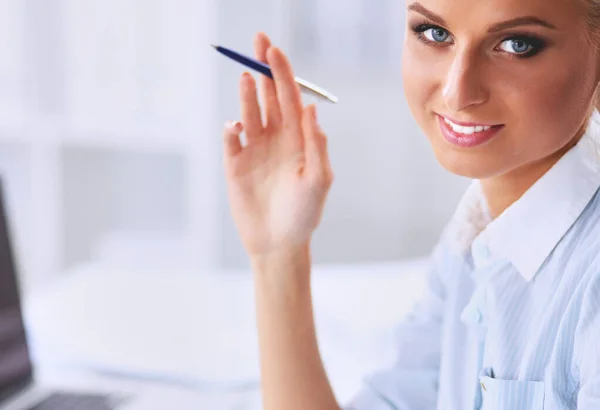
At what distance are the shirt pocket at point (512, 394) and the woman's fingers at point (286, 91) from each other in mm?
338

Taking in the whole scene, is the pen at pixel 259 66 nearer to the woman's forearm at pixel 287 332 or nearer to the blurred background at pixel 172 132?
the woman's forearm at pixel 287 332

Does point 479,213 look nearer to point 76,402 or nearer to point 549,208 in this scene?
point 549,208

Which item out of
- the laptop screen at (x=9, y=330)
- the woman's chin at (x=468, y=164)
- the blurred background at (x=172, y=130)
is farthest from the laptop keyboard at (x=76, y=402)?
the blurred background at (x=172, y=130)

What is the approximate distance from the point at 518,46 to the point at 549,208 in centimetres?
18

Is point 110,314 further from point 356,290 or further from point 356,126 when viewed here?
point 356,126

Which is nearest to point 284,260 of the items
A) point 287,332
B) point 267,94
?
point 287,332

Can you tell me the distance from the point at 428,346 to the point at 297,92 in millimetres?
352

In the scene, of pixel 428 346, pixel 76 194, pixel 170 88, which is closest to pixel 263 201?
pixel 428 346

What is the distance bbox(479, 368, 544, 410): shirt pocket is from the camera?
736 mm

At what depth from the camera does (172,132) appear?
257 cm

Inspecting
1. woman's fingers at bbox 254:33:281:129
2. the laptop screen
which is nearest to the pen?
woman's fingers at bbox 254:33:281:129

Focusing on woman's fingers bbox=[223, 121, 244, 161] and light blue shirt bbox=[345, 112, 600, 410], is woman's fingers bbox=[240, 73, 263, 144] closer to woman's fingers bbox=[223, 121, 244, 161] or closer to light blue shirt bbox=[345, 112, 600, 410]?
woman's fingers bbox=[223, 121, 244, 161]

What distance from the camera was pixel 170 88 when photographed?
2.53 m

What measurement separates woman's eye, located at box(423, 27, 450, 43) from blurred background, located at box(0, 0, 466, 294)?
1740 mm
